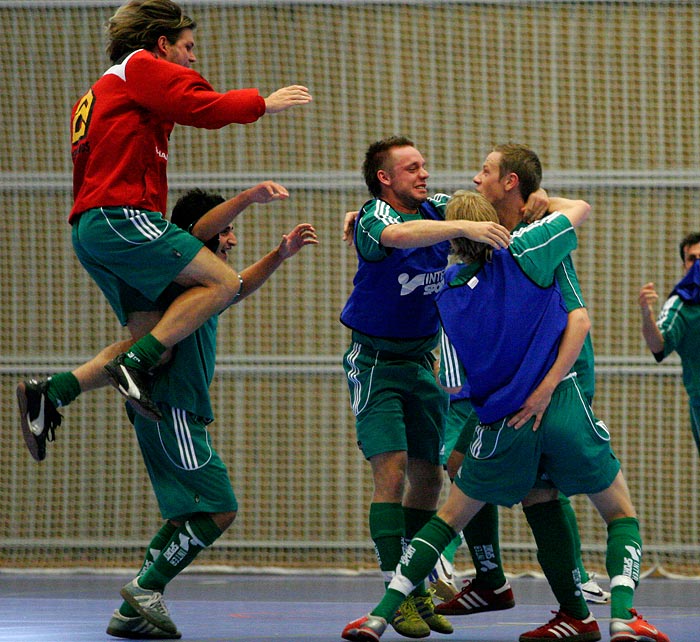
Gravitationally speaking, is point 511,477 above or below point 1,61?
below

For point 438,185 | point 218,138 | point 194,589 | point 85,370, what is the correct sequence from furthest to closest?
point 218,138, point 438,185, point 194,589, point 85,370

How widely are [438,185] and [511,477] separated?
4.43m

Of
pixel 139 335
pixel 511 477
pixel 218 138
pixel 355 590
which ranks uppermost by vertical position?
pixel 218 138

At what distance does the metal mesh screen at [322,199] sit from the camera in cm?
789

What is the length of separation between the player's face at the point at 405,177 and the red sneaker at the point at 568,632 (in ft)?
5.33

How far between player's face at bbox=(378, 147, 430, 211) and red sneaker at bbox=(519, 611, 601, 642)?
1624 mm

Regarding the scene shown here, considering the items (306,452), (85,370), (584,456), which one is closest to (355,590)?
(306,452)

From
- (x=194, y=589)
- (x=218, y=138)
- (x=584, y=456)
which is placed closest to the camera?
(x=584, y=456)

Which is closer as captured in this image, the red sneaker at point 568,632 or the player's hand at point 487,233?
the player's hand at point 487,233

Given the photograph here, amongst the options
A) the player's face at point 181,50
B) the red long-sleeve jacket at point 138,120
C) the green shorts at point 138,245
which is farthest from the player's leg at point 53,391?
the player's face at point 181,50

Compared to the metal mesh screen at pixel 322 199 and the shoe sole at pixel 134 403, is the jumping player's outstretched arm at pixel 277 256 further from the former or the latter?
the metal mesh screen at pixel 322 199

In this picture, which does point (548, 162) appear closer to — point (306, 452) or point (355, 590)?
point (306, 452)

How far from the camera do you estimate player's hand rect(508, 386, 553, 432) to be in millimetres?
3561

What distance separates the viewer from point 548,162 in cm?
806
